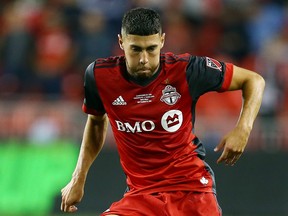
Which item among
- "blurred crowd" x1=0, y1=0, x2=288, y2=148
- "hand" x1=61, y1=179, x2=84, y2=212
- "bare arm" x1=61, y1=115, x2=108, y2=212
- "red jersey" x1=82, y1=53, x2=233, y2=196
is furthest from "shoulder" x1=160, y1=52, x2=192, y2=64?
"blurred crowd" x1=0, y1=0, x2=288, y2=148

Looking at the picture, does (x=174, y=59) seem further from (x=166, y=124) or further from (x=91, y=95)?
(x=91, y=95)

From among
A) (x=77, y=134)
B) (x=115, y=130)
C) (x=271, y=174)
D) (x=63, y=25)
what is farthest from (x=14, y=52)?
(x=115, y=130)

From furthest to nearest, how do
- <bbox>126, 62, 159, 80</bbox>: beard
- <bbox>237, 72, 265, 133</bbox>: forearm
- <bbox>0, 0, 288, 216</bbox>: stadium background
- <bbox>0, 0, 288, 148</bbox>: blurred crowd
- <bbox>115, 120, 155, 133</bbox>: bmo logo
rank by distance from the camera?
<bbox>0, 0, 288, 148</bbox>: blurred crowd, <bbox>0, 0, 288, 216</bbox>: stadium background, <bbox>115, 120, 155, 133</bbox>: bmo logo, <bbox>126, 62, 159, 80</bbox>: beard, <bbox>237, 72, 265, 133</bbox>: forearm

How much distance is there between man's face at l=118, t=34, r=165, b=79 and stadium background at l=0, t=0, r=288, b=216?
5.73m

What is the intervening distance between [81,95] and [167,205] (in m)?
6.98

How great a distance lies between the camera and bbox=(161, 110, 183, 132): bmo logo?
5.84 meters

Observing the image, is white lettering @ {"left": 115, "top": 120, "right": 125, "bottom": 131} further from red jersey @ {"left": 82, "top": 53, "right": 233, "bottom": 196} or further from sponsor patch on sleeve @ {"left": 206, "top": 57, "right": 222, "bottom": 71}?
sponsor patch on sleeve @ {"left": 206, "top": 57, "right": 222, "bottom": 71}

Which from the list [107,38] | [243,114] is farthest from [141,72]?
[107,38]

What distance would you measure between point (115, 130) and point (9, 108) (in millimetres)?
5901

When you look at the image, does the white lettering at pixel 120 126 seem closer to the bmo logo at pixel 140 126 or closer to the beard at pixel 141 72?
the bmo logo at pixel 140 126

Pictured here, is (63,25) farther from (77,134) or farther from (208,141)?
(208,141)

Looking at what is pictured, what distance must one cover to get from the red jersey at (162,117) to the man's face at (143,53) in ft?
0.59

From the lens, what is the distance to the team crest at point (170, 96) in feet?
19.2

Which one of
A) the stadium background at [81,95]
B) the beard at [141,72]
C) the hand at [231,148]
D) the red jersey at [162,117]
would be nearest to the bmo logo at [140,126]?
the red jersey at [162,117]
